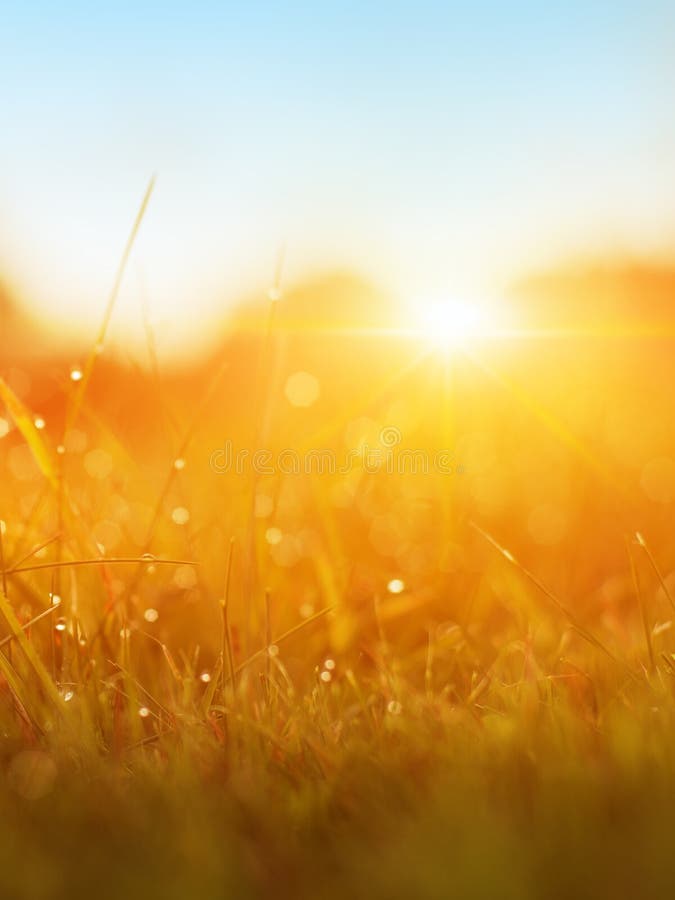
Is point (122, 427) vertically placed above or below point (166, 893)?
above

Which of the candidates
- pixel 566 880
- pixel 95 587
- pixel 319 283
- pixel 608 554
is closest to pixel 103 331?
pixel 95 587

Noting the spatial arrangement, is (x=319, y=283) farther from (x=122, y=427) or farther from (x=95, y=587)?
(x=95, y=587)

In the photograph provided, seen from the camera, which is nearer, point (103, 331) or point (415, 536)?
point (103, 331)

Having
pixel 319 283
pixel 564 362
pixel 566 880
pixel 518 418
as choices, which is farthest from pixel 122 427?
pixel 319 283

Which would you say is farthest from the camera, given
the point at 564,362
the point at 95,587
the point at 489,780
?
the point at 564,362

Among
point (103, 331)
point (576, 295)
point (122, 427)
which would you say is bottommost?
point (122, 427)

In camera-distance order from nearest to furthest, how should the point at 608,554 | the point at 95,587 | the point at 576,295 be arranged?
the point at 95,587
the point at 608,554
the point at 576,295
